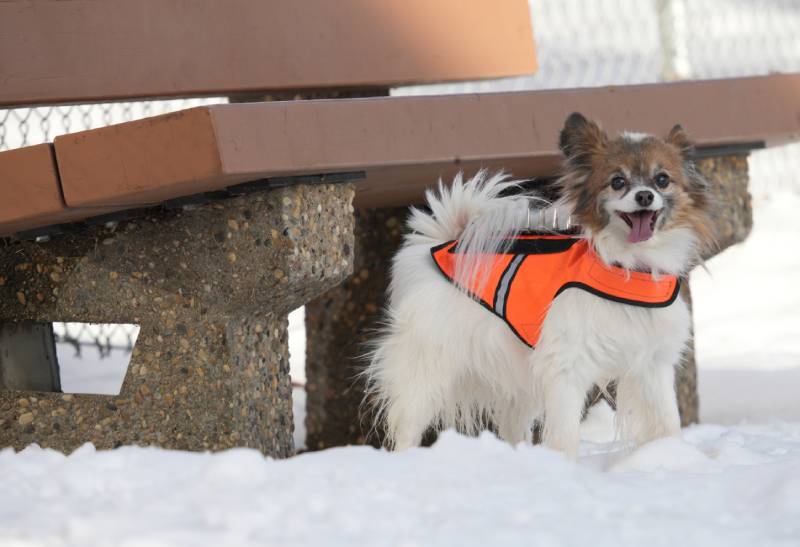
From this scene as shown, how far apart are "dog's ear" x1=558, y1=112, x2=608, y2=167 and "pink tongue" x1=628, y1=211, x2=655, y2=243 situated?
204 mm

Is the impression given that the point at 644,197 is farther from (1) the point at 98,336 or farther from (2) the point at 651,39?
(1) the point at 98,336

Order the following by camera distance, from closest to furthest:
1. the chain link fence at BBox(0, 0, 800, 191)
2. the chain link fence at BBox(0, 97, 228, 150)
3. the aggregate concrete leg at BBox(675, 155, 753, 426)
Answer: the aggregate concrete leg at BBox(675, 155, 753, 426) → the chain link fence at BBox(0, 97, 228, 150) → the chain link fence at BBox(0, 0, 800, 191)

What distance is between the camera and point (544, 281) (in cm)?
288

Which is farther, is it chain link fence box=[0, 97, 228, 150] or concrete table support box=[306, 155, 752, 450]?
chain link fence box=[0, 97, 228, 150]

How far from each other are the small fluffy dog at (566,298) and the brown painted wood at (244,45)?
81 centimetres

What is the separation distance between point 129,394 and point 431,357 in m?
0.89

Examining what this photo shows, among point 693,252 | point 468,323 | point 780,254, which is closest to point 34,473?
point 468,323

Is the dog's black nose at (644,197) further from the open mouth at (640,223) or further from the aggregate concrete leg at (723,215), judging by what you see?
the aggregate concrete leg at (723,215)

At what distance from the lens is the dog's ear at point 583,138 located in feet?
9.29

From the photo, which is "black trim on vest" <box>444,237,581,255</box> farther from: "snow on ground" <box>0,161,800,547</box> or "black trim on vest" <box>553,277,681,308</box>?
"snow on ground" <box>0,161,800,547</box>

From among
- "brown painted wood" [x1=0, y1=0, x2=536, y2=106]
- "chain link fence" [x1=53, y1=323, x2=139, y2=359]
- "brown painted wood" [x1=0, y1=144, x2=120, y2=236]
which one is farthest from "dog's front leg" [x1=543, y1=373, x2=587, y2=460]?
"chain link fence" [x1=53, y1=323, x2=139, y2=359]

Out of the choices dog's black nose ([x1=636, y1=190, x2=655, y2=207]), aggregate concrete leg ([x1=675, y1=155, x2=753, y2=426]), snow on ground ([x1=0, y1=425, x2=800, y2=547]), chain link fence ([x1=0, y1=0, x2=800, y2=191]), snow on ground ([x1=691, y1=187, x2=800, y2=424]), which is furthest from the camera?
chain link fence ([x1=0, y1=0, x2=800, y2=191])

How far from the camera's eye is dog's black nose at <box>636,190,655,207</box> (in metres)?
2.65

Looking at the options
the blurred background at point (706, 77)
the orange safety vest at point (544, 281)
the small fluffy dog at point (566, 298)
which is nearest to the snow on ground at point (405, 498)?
the small fluffy dog at point (566, 298)
